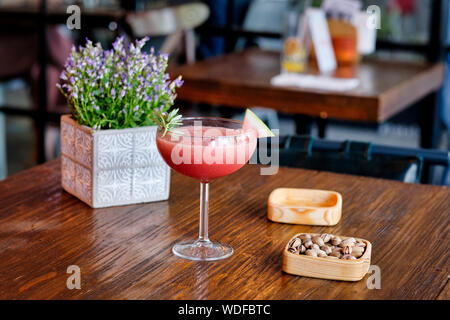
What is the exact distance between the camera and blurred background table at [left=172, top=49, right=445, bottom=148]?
2537 mm

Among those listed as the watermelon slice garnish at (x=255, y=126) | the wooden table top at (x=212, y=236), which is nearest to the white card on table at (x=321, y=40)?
the wooden table top at (x=212, y=236)

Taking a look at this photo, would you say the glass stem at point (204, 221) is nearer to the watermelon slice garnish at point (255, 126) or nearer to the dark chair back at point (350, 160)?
the watermelon slice garnish at point (255, 126)

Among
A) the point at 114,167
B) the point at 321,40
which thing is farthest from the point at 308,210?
the point at 321,40

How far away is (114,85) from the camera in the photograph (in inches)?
54.5

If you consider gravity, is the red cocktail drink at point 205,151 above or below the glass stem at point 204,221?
above

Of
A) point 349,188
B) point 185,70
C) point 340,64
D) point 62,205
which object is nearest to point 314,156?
point 349,188

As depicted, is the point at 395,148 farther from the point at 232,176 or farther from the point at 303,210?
the point at 303,210

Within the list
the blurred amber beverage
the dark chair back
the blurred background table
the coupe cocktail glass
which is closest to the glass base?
the coupe cocktail glass

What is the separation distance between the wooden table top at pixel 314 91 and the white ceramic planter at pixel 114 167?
1.23 m

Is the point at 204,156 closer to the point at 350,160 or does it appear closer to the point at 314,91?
the point at 350,160

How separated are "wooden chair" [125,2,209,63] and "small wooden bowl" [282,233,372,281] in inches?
86.2

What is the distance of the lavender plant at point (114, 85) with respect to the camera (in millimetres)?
1372

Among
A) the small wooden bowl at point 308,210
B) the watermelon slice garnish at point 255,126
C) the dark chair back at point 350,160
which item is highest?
the watermelon slice garnish at point 255,126
